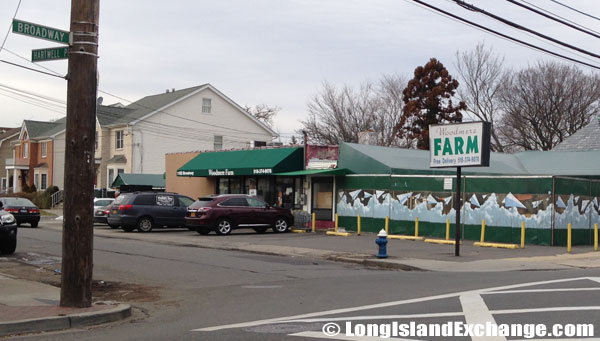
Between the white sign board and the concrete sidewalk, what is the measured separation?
1202 centimetres

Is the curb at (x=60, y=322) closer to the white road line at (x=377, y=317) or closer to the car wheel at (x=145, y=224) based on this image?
the white road line at (x=377, y=317)

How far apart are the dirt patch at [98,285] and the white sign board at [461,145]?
10.2 metres

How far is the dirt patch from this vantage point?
462 inches

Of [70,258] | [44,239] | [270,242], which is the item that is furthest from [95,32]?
[44,239]

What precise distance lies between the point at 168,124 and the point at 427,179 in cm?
3110

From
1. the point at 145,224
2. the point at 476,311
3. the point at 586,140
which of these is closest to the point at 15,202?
the point at 145,224

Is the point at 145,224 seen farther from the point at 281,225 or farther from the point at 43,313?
the point at 43,313

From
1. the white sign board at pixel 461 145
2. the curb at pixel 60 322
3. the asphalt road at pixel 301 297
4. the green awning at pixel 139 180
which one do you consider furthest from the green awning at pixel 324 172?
the curb at pixel 60 322

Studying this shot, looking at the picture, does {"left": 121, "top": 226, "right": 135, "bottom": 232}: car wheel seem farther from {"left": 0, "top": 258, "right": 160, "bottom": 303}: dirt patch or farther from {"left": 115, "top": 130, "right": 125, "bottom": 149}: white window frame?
{"left": 115, "top": 130, "right": 125, "bottom": 149}: white window frame

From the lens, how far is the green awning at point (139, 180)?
143ft

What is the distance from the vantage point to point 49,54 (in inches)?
389

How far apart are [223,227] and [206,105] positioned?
28623 millimetres

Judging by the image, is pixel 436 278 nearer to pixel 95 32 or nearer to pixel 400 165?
pixel 95 32

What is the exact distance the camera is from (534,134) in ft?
163
